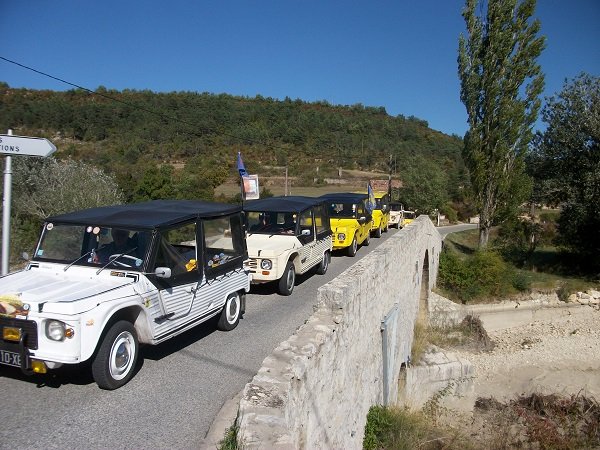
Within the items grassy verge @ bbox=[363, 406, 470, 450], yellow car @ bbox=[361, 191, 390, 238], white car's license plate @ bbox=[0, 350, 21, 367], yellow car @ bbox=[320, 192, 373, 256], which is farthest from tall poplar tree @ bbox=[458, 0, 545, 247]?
white car's license plate @ bbox=[0, 350, 21, 367]

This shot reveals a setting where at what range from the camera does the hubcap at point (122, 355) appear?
4574 millimetres

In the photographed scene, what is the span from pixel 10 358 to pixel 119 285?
3.72 feet

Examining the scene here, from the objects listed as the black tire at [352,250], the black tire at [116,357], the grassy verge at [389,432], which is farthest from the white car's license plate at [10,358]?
the black tire at [352,250]

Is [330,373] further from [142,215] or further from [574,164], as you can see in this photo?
[574,164]

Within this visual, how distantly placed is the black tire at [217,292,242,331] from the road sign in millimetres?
3383

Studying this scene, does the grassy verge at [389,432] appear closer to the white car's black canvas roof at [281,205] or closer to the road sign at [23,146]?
the white car's black canvas roof at [281,205]

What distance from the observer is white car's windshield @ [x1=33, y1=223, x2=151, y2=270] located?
5.30m

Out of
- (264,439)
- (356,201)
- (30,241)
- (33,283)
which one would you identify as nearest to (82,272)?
(33,283)

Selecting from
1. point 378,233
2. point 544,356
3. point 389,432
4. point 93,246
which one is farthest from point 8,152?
point 544,356

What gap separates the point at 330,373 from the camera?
438 cm

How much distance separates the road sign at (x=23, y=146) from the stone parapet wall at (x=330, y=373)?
14.9ft

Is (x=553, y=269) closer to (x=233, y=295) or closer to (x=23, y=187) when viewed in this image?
(x=233, y=295)

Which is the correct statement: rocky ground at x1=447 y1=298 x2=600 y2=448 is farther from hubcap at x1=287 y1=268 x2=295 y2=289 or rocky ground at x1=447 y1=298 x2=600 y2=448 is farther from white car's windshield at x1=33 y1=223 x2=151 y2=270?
white car's windshield at x1=33 y1=223 x2=151 y2=270

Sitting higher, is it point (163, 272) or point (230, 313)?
point (163, 272)
